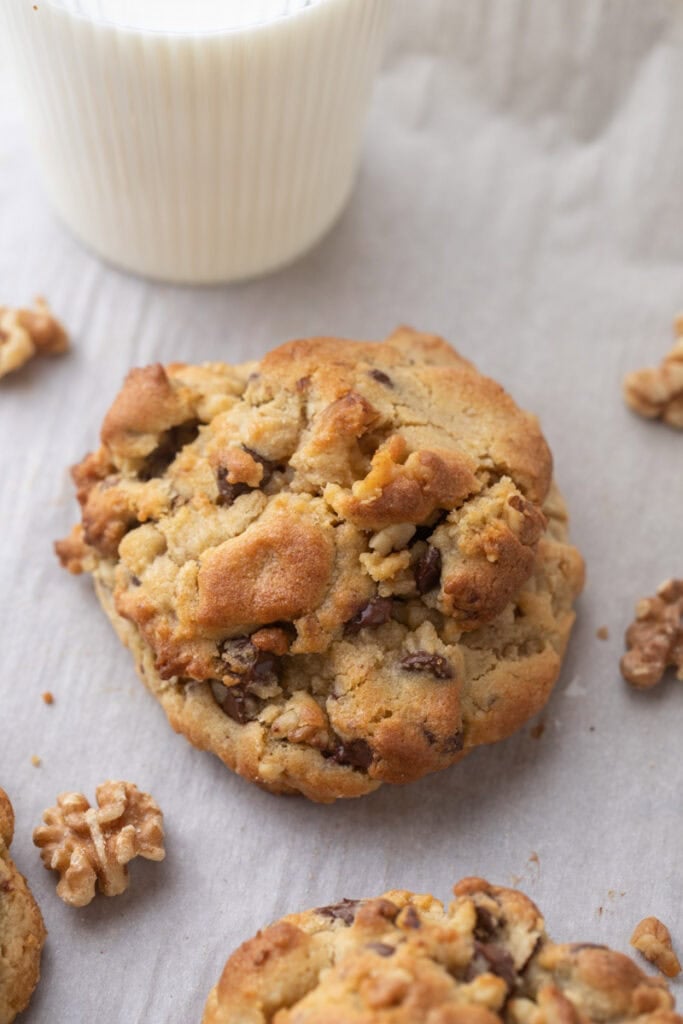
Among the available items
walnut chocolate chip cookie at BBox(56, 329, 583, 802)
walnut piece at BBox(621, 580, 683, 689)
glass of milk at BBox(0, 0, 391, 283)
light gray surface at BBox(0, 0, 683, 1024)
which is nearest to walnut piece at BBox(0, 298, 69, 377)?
light gray surface at BBox(0, 0, 683, 1024)

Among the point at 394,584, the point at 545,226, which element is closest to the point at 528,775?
the point at 394,584

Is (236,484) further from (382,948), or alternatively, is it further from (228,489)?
(382,948)

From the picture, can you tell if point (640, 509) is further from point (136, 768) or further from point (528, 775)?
point (136, 768)

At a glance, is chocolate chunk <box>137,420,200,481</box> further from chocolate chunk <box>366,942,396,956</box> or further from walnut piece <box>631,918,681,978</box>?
walnut piece <box>631,918,681,978</box>

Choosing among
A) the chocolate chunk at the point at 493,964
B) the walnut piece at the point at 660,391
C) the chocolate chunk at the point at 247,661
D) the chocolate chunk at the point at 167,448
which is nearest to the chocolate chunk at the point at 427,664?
the chocolate chunk at the point at 247,661

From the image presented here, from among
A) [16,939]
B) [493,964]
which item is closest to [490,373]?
[493,964]
